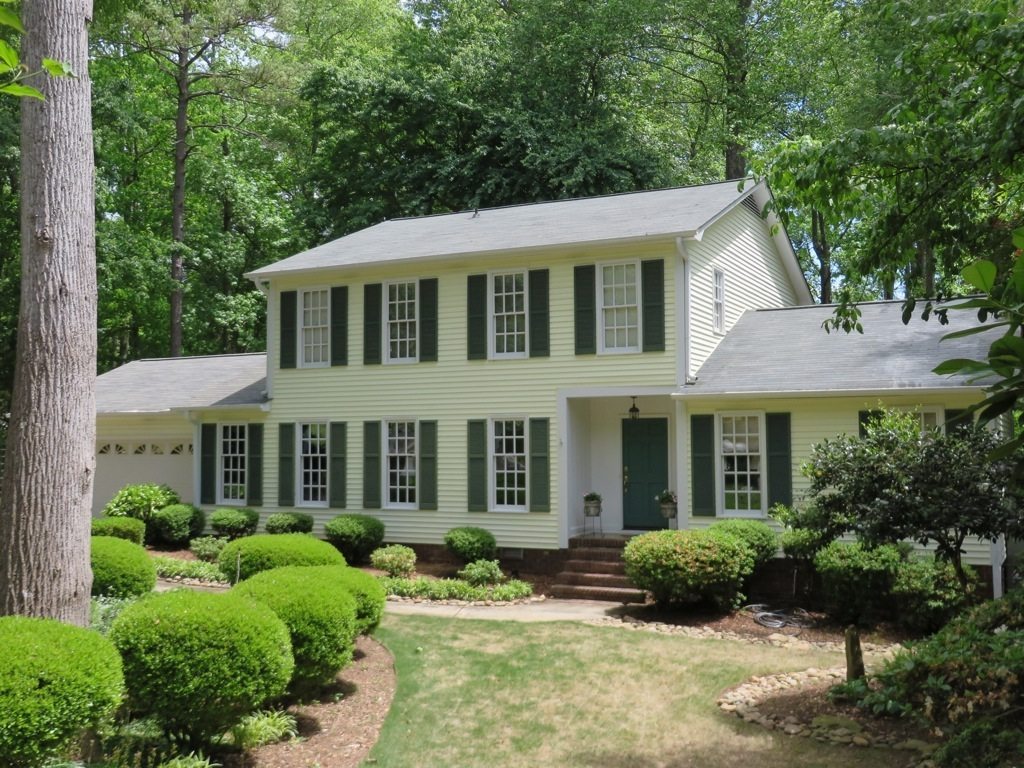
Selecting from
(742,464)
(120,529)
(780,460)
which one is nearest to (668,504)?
(742,464)

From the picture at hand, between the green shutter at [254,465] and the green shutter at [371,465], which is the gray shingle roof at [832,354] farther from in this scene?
the green shutter at [254,465]

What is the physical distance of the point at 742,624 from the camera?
12078 mm

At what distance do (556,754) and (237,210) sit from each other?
84.9 ft

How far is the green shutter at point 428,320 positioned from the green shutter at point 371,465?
1666mm

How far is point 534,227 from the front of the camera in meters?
17.3

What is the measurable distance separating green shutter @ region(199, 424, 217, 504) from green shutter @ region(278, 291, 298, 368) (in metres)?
2.43

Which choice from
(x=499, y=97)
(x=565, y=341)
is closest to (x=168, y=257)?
(x=499, y=97)

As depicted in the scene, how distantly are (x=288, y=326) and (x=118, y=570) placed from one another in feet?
25.7

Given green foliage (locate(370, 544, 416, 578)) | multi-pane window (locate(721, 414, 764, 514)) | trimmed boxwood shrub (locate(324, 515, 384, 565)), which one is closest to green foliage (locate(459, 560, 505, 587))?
green foliage (locate(370, 544, 416, 578))

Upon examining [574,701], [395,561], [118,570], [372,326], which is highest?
[372,326]

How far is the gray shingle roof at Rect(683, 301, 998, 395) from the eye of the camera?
541 inches

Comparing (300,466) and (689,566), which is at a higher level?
(300,466)

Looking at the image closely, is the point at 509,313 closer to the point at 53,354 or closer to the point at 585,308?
the point at 585,308

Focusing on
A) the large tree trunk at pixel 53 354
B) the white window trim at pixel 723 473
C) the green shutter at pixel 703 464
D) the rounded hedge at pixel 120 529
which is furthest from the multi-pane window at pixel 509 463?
the large tree trunk at pixel 53 354
